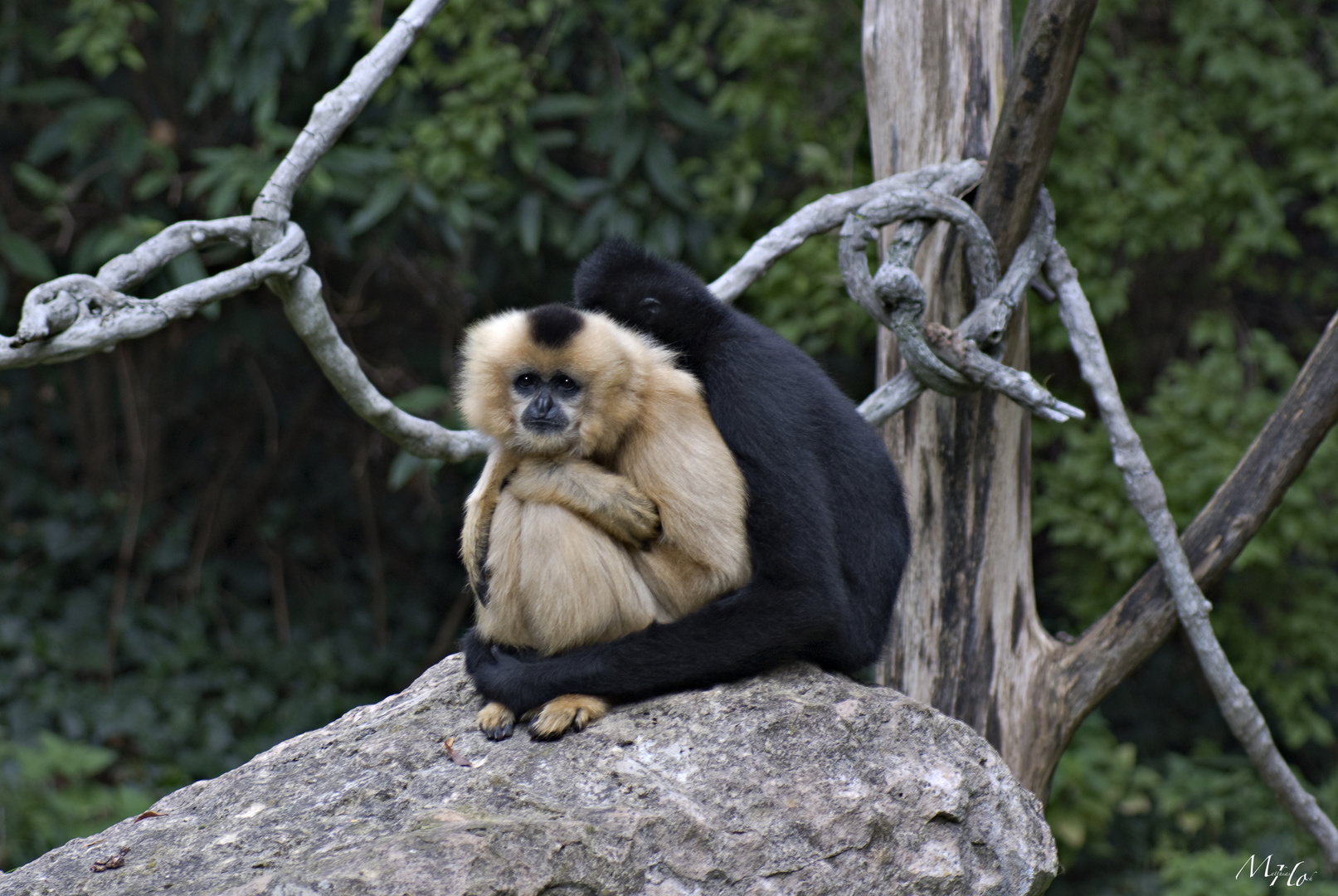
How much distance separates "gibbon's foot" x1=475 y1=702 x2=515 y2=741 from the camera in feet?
7.85

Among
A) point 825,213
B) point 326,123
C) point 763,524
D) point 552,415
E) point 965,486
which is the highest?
point 326,123

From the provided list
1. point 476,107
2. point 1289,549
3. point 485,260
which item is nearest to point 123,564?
point 485,260

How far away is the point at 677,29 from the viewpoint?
4863 mm

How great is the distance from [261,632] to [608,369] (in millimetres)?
4117

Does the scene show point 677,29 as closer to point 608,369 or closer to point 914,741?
point 608,369

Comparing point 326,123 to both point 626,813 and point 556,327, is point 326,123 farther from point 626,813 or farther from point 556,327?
point 626,813

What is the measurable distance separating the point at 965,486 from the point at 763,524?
961 mm

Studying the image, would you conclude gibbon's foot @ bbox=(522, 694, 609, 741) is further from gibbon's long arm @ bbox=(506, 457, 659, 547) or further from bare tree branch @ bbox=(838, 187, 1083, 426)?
bare tree branch @ bbox=(838, 187, 1083, 426)

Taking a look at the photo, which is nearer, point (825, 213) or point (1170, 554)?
point (1170, 554)

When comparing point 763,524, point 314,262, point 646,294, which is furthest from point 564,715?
point 314,262

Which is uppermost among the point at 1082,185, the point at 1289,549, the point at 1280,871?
the point at 1082,185

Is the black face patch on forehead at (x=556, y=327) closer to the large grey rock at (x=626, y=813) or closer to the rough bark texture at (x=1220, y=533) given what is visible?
the large grey rock at (x=626, y=813)

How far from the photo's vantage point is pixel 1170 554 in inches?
121

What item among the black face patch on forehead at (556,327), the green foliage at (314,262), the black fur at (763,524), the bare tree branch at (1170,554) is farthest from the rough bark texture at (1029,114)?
the green foliage at (314,262)
